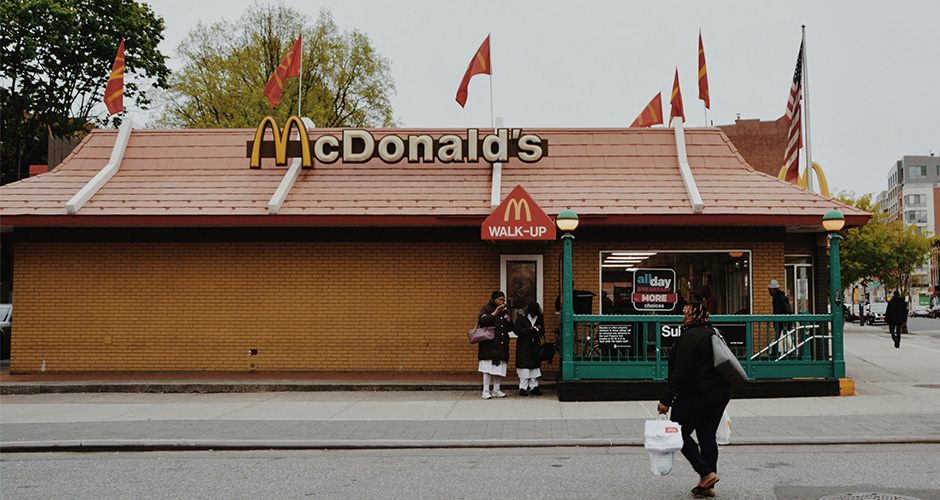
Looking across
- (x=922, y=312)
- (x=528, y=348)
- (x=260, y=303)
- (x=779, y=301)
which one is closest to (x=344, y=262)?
(x=260, y=303)

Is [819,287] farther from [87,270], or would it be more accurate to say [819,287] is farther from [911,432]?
[87,270]

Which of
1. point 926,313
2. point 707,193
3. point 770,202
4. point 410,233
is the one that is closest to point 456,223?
point 410,233

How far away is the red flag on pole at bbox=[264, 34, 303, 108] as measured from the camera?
16.0 meters

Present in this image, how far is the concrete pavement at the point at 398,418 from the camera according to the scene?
8469mm

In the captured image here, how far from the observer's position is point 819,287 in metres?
14.3

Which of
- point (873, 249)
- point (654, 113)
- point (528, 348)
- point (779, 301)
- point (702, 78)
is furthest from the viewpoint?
point (873, 249)

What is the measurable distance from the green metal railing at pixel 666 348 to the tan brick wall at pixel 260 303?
2.26 meters

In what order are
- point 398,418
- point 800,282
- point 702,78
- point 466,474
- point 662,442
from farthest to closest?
point 702,78
point 800,282
point 398,418
point 466,474
point 662,442

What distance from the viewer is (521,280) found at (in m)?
14.1

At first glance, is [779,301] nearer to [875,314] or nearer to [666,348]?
[666,348]

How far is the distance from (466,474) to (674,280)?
790 centimetres

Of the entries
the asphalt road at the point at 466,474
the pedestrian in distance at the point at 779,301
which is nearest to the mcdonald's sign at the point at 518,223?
the pedestrian in distance at the point at 779,301

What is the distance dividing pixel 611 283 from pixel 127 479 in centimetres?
921

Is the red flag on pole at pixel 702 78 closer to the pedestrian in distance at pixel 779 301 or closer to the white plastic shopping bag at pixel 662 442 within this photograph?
the pedestrian in distance at pixel 779 301
